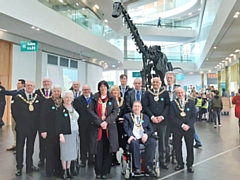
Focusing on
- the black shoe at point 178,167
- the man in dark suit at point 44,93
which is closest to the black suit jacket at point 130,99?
the black shoe at point 178,167

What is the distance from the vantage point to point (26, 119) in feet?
13.0

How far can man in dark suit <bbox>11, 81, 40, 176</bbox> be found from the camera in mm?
3949

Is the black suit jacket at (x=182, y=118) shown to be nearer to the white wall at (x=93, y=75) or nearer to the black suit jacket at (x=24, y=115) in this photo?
the black suit jacket at (x=24, y=115)

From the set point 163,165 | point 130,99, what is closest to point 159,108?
point 130,99

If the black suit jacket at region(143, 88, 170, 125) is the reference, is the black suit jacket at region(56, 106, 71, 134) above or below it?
below

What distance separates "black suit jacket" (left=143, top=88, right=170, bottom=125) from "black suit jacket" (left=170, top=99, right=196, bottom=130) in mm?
109

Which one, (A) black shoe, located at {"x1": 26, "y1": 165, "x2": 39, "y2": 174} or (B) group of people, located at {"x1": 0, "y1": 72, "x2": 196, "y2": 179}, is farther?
(A) black shoe, located at {"x1": 26, "y1": 165, "x2": 39, "y2": 174}

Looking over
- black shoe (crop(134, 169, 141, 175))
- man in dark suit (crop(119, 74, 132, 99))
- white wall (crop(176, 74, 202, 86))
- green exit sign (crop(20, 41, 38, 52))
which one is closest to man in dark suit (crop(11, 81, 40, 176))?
man in dark suit (crop(119, 74, 132, 99))

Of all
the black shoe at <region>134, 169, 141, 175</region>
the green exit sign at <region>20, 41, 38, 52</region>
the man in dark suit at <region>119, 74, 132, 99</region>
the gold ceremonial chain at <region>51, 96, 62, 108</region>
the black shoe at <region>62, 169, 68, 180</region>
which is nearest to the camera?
the black shoe at <region>134, 169, 141, 175</region>

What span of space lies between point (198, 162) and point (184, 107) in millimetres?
1282

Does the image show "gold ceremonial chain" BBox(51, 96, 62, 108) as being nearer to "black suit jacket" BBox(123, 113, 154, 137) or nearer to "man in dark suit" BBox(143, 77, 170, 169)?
"black suit jacket" BBox(123, 113, 154, 137)

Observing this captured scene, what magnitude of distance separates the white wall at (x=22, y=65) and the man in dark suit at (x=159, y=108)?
7280 mm

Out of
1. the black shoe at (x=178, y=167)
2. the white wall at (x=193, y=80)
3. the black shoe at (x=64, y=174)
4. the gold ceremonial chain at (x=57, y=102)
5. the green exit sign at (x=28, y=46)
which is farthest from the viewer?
the white wall at (x=193, y=80)

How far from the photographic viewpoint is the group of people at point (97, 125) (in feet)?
12.2
